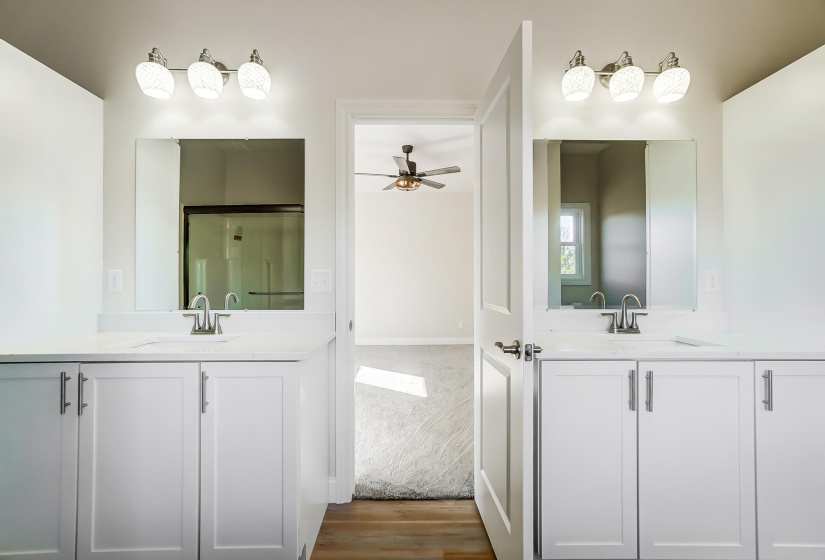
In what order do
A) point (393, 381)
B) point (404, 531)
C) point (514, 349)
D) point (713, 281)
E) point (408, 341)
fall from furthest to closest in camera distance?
1. point (408, 341)
2. point (393, 381)
3. point (713, 281)
4. point (404, 531)
5. point (514, 349)

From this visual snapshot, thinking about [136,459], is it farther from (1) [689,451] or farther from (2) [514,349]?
(1) [689,451]

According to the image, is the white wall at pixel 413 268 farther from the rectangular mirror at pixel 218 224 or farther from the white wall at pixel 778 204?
the white wall at pixel 778 204

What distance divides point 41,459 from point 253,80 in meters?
1.76

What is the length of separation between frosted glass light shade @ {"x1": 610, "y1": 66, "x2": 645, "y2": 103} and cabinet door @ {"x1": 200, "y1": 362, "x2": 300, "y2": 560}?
1.95 m

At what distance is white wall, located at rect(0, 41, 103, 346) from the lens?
1.47 m

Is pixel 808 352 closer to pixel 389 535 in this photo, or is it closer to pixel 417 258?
pixel 389 535

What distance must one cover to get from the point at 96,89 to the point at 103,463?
1.81 meters

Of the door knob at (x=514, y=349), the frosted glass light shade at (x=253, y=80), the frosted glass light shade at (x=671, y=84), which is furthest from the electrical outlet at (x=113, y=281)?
the frosted glass light shade at (x=671, y=84)

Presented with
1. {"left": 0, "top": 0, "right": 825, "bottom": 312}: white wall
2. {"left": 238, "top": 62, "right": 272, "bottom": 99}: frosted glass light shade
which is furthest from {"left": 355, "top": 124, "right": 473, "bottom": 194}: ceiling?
{"left": 238, "top": 62, "right": 272, "bottom": 99}: frosted glass light shade

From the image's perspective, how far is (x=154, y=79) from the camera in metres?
1.73

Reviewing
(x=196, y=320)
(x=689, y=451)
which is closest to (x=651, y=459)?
(x=689, y=451)

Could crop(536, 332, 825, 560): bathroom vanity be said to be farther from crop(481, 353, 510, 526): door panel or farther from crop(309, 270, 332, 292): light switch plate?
crop(309, 270, 332, 292): light switch plate

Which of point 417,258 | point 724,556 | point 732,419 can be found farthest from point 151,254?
point 417,258

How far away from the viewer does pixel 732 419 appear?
1357 millimetres
